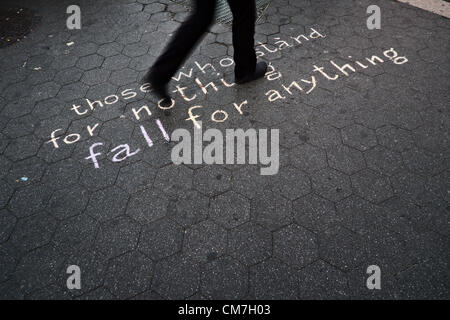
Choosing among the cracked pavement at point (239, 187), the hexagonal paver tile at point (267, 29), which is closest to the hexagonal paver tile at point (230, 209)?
the cracked pavement at point (239, 187)

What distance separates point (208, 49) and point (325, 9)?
2.02 m

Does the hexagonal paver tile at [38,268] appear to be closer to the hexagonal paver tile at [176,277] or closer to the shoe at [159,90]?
the hexagonal paver tile at [176,277]

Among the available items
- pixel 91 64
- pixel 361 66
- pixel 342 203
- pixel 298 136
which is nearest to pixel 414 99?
pixel 361 66

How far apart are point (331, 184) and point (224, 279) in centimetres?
121

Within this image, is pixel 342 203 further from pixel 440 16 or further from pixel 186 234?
pixel 440 16

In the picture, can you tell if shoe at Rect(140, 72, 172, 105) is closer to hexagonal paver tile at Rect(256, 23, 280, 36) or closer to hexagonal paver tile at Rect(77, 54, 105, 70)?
hexagonal paver tile at Rect(77, 54, 105, 70)

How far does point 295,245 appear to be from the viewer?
2271 mm

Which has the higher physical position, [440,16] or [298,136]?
[440,16]

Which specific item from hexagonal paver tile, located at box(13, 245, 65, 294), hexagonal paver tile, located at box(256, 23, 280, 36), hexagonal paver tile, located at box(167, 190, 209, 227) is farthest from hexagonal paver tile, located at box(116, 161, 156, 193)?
hexagonal paver tile, located at box(256, 23, 280, 36)

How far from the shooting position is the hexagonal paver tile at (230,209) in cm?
242

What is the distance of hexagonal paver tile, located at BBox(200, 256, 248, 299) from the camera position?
2.07m

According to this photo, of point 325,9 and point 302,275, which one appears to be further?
point 325,9

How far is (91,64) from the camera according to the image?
12.8 ft
